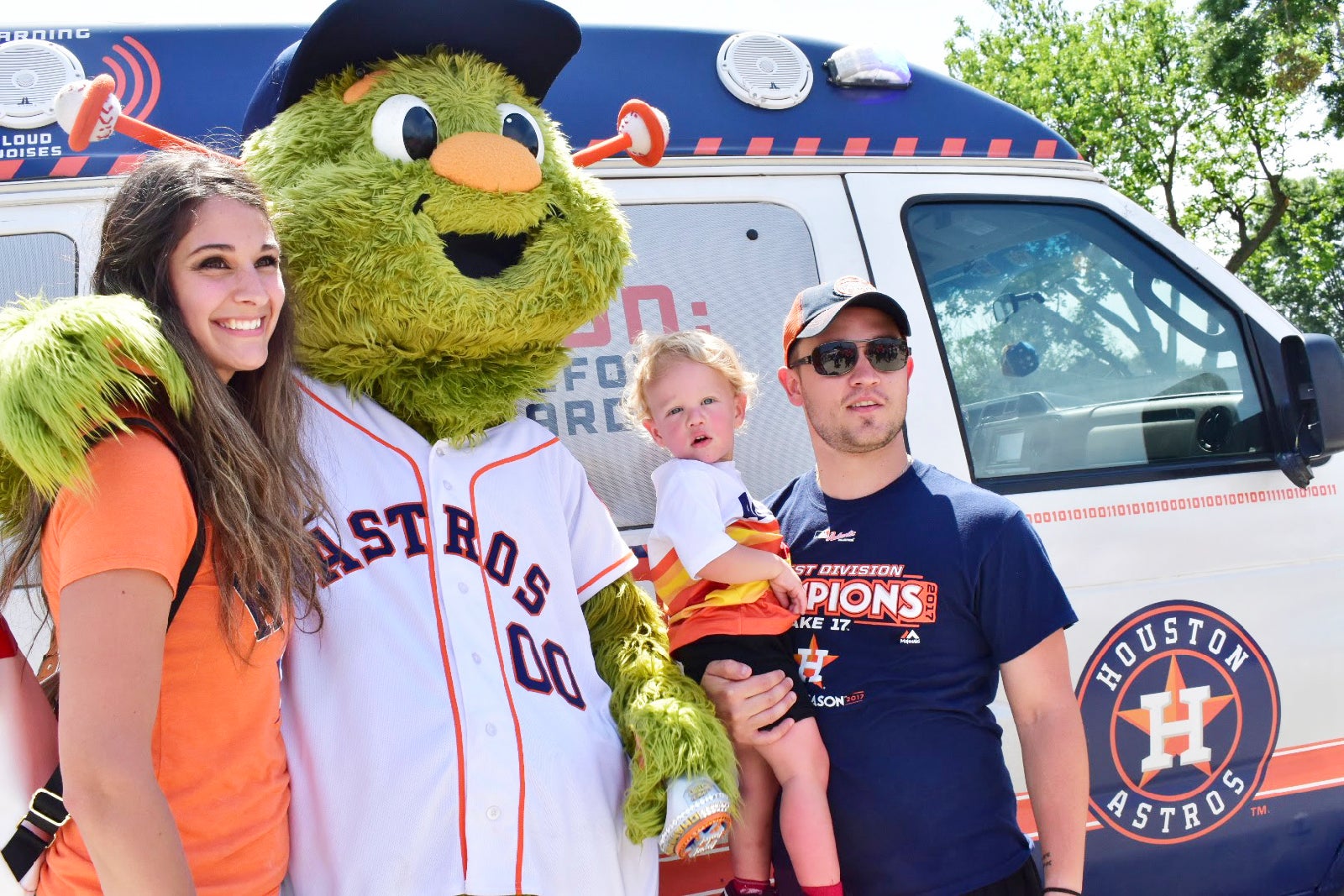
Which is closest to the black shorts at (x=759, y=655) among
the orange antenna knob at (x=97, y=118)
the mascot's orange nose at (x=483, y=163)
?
the mascot's orange nose at (x=483, y=163)

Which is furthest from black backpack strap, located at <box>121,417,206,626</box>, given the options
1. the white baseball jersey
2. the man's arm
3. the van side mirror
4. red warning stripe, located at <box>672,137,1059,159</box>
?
the van side mirror

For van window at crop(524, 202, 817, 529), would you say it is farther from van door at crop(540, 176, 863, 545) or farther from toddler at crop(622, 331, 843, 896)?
toddler at crop(622, 331, 843, 896)

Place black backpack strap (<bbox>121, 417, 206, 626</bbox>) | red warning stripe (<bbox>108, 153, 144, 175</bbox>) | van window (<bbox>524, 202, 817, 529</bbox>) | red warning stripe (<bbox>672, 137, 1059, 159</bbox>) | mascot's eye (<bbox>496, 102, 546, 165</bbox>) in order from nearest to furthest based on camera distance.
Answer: black backpack strap (<bbox>121, 417, 206, 626</bbox>), mascot's eye (<bbox>496, 102, 546, 165</bbox>), red warning stripe (<bbox>108, 153, 144, 175</bbox>), van window (<bbox>524, 202, 817, 529</bbox>), red warning stripe (<bbox>672, 137, 1059, 159</bbox>)

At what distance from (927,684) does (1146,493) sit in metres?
1.26

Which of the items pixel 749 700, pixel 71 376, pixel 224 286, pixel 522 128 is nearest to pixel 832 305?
pixel 522 128

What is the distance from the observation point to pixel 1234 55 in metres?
16.6

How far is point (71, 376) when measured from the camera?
1.40 metres

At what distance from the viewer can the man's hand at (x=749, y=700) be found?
7.00ft

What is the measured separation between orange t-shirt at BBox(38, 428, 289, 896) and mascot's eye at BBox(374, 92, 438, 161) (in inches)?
29.9

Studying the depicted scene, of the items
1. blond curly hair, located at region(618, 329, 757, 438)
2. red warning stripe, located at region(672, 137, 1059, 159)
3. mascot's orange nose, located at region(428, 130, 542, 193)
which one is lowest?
blond curly hair, located at region(618, 329, 757, 438)

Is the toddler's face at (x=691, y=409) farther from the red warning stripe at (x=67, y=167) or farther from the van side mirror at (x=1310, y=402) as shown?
the van side mirror at (x=1310, y=402)

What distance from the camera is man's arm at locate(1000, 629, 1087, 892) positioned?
2125 mm

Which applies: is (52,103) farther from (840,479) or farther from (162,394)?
(840,479)

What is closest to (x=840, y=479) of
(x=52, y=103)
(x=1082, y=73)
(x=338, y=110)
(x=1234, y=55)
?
(x=338, y=110)
